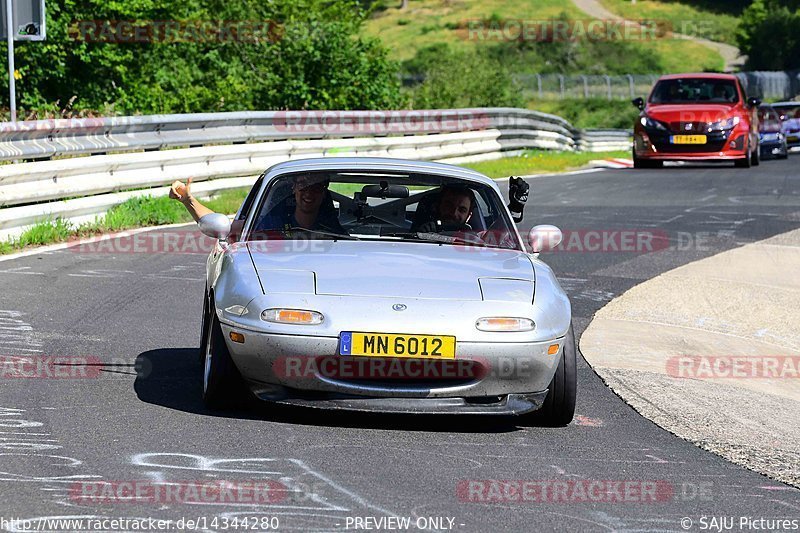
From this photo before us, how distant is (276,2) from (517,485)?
3489 centimetres

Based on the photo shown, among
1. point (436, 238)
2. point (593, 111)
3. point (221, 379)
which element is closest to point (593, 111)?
point (593, 111)

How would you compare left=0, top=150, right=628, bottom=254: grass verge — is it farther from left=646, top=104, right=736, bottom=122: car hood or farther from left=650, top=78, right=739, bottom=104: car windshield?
left=650, top=78, right=739, bottom=104: car windshield

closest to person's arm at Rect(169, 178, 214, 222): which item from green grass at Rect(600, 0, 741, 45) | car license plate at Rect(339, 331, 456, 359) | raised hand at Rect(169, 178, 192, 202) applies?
raised hand at Rect(169, 178, 192, 202)

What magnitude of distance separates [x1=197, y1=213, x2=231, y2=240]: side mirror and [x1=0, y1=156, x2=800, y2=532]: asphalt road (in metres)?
0.73

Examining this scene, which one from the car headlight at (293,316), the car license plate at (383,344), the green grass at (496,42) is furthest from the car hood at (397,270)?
the green grass at (496,42)

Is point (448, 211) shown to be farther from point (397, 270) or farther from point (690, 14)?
point (690, 14)

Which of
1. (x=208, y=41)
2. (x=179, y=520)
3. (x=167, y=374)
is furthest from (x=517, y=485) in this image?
(x=208, y=41)

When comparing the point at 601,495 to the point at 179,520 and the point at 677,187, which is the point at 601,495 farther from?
the point at 677,187

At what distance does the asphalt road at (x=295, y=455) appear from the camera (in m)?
4.76

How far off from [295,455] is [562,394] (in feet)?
4.64

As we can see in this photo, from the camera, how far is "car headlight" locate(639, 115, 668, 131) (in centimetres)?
2447

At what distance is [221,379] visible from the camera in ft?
20.1

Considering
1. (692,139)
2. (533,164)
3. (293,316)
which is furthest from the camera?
(533,164)

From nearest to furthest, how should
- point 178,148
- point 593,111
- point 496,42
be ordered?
point 178,148 → point 593,111 → point 496,42
